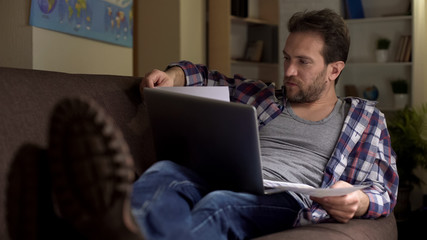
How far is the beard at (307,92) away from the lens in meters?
1.97

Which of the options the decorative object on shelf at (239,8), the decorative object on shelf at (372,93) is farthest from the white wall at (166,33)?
the decorative object on shelf at (372,93)

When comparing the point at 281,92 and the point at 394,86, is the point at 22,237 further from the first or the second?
the point at 394,86

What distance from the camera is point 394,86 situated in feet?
14.0

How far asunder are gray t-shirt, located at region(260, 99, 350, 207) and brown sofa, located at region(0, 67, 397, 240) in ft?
0.80

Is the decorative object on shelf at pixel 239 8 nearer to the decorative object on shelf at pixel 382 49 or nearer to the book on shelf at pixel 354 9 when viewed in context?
the book on shelf at pixel 354 9

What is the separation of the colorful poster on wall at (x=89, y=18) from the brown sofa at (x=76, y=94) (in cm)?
97

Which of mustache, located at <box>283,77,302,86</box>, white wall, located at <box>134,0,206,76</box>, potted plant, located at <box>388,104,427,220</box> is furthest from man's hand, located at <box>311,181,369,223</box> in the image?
white wall, located at <box>134,0,206,76</box>

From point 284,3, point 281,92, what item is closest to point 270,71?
point 284,3

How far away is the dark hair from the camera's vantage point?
2.00 meters

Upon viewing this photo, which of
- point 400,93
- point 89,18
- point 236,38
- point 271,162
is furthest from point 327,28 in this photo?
point 236,38

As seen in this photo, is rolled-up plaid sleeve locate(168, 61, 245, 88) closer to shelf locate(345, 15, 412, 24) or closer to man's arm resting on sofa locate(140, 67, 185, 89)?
man's arm resting on sofa locate(140, 67, 185, 89)

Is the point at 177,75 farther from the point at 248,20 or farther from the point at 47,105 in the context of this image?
the point at 248,20

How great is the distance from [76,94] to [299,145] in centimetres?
76

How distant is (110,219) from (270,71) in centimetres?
441
